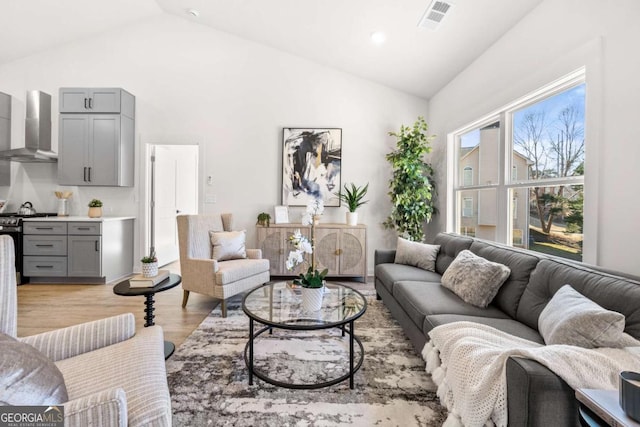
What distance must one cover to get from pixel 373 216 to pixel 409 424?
302 cm

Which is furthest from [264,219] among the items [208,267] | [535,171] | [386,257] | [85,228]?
[535,171]

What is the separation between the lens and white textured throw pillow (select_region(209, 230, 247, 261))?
3.10 m

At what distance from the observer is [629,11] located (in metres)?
1.52

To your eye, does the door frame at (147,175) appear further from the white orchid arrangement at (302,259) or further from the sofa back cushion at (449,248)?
the sofa back cushion at (449,248)

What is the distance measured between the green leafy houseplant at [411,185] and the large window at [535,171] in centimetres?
63

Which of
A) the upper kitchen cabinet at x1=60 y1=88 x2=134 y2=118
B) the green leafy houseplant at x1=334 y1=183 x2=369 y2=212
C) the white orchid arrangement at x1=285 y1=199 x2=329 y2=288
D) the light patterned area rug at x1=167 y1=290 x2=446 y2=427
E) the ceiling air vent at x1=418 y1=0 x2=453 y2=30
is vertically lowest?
the light patterned area rug at x1=167 y1=290 x2=446 y2=427

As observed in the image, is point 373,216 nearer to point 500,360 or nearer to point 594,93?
point 594,93

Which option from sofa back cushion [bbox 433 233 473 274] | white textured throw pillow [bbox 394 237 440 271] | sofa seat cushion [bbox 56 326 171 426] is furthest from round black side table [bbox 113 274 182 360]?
sofa back cushion [bbox 433 233 473 274]

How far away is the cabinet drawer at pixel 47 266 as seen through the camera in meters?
3.60

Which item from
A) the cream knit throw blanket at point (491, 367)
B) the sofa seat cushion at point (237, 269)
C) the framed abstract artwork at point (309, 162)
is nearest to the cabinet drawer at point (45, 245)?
the sofa seat cushion at point (237, 269)

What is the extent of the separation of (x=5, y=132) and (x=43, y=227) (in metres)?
1.72

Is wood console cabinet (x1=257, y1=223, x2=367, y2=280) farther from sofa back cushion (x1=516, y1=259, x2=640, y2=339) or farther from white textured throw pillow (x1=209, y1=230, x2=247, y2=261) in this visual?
sofa back cushion (x1=516, y1=259, x2=640, y2=339)

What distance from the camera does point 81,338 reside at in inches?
48.6

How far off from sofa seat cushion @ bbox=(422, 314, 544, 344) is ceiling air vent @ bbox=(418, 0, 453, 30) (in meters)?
2.54
